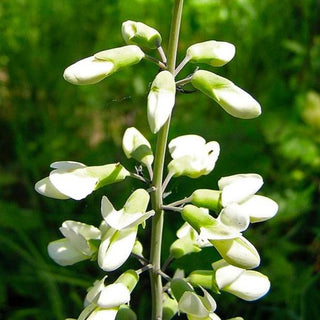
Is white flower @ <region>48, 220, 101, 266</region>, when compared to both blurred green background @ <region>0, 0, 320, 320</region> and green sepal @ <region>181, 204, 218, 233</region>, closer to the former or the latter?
green sepal @ <region>181, 204, 218, 233</region>

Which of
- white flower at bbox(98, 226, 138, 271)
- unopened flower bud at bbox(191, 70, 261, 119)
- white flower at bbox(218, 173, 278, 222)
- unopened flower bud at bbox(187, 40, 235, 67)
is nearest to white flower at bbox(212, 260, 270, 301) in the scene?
white flower at bbox(218, 173, 278, 222)

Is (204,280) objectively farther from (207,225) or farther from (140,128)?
(140,128)

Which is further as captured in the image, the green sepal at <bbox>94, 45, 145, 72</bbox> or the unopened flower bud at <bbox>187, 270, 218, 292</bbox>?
the unopened flower bud at <bbox>187, 270, 218, 292</bbox>

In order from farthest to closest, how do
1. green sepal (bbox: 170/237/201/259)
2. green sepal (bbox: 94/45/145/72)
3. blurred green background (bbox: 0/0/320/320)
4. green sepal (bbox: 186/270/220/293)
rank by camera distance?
blurred green background (bbox: 0/0/320/320)
green sepal (bbox: 170/237/201/259)
green sepal (bbox: 186/270/220/293)
green sepal (bbox: 94/45/145/72)

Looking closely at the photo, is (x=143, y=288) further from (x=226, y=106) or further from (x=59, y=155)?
(x=226, y=106)

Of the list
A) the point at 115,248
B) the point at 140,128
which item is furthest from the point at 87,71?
the point at 140,128

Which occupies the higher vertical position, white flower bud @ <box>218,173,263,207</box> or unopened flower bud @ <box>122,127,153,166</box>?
unopened flower bud @ <box>122,127,153,166</box>

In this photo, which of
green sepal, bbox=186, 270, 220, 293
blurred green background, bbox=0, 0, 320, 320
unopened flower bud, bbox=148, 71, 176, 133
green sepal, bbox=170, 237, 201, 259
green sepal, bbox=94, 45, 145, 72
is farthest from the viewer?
blurred green background, bbox=0, 0, 320, 320

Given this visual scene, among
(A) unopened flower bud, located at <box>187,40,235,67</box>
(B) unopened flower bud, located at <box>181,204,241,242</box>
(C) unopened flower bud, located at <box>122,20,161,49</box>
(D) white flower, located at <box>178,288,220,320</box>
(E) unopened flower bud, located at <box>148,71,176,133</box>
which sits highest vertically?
(C) unopened flower bud, located at <box>122,20,161,49</box>
